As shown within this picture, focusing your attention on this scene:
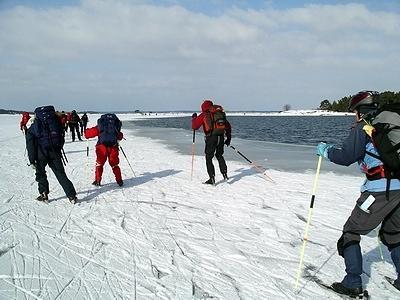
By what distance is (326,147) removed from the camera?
3.37 metres

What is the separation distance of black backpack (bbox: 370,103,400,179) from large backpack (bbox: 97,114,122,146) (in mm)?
5705

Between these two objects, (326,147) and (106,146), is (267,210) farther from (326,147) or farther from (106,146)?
(106,146)

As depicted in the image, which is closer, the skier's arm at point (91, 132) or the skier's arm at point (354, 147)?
the skier's arm at point (354, 147)

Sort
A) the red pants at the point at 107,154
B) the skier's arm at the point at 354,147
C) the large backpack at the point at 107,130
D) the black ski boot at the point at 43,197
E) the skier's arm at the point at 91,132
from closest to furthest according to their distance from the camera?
the skier's arm at the point at 354,147
the black ski boot at the point at 43,197
the skier's arm at the point at 91,132
the large backpack at the point at 107,130
the red pants at the point at 107,154

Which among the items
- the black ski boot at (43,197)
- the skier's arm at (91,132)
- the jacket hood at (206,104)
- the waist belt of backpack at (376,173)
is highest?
the jacket hood at (206,104)

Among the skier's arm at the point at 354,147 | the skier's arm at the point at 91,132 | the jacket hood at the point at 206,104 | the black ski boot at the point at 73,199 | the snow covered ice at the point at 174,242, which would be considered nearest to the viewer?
the skier's arm at the point at 354,147

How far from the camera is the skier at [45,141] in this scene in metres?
6.00

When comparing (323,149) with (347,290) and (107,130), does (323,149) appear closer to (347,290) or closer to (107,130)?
(347,290)

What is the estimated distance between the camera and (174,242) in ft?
15.1

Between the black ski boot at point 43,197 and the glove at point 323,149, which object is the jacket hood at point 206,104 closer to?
the black ski boot at point 43,197

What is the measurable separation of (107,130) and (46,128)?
158cm

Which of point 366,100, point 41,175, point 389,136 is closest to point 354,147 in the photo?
point 389,136

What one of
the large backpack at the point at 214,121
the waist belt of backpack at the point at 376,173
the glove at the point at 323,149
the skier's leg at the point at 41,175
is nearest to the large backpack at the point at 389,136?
the waist belt of backpack at the point at 376,173

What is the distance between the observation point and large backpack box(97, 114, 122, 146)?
24.5ft
